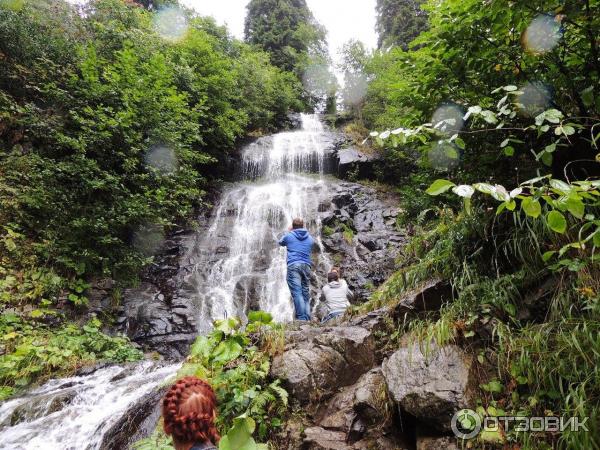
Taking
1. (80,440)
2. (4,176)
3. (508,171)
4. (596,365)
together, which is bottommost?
(80,440)

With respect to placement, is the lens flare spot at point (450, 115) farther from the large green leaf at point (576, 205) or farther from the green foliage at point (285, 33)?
the green foliage at point (285, 33)

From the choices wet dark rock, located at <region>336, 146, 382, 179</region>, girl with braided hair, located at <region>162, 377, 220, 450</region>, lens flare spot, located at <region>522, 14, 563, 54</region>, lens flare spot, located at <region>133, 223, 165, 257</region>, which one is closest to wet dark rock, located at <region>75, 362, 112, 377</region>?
lens flare spot, located at <region>133, 223, 165, 257</region>

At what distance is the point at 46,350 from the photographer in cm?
591

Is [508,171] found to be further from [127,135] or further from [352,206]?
[352,206]

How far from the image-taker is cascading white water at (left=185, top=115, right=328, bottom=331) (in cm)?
952

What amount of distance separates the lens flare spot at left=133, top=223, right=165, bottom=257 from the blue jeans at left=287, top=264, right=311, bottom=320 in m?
5.36

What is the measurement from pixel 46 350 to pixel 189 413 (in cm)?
559

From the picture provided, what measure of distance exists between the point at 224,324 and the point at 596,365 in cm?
321

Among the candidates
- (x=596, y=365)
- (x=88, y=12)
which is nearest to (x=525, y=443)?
(x=596, y=365)

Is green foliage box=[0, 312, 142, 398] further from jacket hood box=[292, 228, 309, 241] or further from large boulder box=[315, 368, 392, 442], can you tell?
large boulder box=[315, 368, 392, 442]

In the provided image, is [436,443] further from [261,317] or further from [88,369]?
[88,369]

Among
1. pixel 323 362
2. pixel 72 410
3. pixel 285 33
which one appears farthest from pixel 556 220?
pixel 285 33

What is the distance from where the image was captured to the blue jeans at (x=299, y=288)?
614 cm

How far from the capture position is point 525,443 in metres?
2.48
